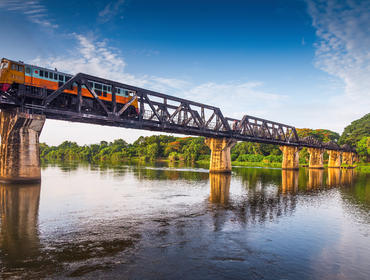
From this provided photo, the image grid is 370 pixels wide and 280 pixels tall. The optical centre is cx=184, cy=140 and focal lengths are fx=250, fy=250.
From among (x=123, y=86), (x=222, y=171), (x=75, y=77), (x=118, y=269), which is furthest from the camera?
(x=222, y=171)

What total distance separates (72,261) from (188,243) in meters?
5.68

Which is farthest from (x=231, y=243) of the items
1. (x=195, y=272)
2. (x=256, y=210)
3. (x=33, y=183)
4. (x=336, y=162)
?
(x=336, y=162)

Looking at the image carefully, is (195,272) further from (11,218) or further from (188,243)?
(11,218)

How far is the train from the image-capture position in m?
30.7

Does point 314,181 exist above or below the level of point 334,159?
below

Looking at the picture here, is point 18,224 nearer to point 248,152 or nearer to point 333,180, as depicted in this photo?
point 333,180

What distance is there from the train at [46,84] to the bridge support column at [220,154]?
2528 cm

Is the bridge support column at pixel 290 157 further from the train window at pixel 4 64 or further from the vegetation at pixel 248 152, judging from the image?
the train window at pixel 4 64

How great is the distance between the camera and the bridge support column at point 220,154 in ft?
202

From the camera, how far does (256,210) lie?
22.0 metres

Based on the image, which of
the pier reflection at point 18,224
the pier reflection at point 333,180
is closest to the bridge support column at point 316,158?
the pier reflection at point 333,180

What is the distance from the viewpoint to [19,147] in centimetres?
3062

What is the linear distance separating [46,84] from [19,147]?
30.2 ft

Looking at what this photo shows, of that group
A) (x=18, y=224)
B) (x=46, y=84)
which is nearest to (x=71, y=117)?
(x=46, y=84)
